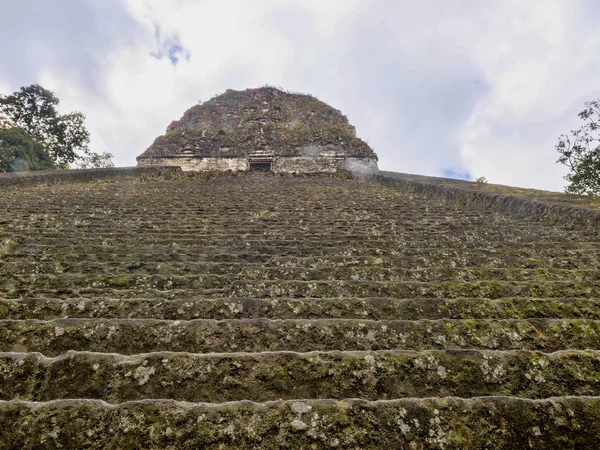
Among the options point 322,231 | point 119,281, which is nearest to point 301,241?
point 322,231

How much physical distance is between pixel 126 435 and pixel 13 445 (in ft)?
1.14

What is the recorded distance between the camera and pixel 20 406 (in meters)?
1.25

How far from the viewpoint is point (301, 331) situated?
1953 millimetres

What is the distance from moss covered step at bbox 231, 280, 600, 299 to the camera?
2549 millimetres

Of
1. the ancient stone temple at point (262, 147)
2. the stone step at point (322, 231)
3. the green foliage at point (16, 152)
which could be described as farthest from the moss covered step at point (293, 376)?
the green foliage at point (16, 152)

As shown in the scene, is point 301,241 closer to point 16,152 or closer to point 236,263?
point 236,263

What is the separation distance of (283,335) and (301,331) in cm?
10

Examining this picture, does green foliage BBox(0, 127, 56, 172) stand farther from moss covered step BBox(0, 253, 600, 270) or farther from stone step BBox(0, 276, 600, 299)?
stone step BBox(0, 276, 600, 299)

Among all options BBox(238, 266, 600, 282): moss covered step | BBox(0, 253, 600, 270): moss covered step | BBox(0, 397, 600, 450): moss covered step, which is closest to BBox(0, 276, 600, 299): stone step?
BBox(238, 266, 600, 282): moss covered step

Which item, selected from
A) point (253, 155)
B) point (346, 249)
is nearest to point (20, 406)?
point (346, 249)

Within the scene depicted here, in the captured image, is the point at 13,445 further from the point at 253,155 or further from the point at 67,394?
the point at 253,155

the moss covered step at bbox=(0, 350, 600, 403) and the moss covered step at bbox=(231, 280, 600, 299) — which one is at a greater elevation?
the moss covered step at bbox=(231, 280, 600, 299)

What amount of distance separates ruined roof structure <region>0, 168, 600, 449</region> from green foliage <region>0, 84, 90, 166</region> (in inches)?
838

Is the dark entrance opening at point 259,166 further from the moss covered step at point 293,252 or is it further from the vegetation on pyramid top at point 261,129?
the moss covered step at point 293,252
